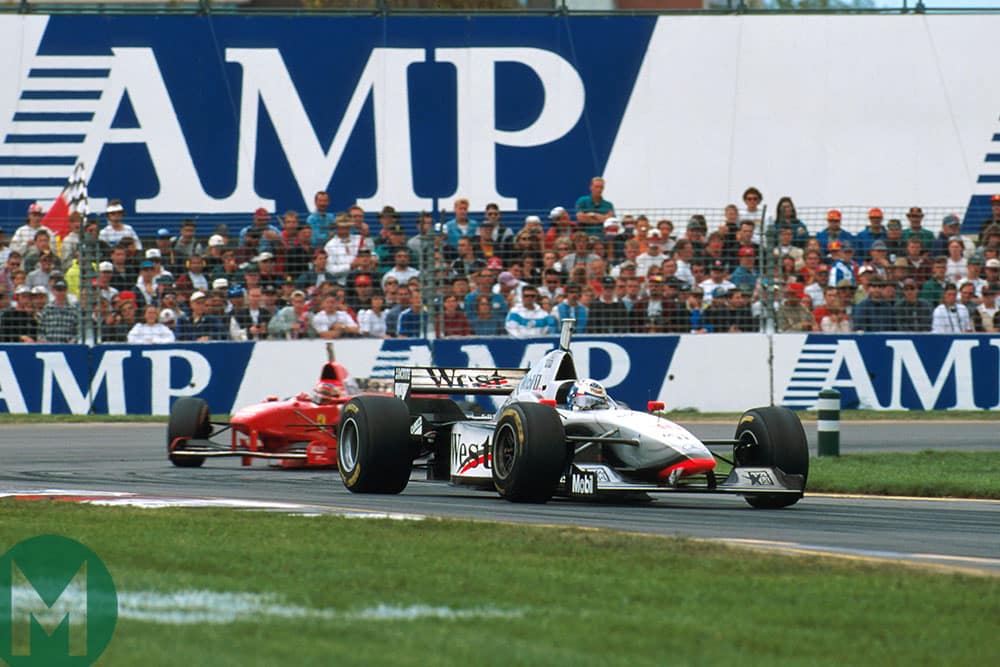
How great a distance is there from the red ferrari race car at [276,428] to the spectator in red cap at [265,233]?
5.87 meters

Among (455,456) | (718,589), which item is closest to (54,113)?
(455,456)

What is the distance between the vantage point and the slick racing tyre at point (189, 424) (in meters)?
14.7

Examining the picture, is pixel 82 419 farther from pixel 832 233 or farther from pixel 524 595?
pixel 524 595

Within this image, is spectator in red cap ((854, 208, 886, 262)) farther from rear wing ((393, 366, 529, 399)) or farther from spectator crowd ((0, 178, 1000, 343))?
rear wing ((393, 366, 529, 399))

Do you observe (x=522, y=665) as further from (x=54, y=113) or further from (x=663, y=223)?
(x=54, y=113)

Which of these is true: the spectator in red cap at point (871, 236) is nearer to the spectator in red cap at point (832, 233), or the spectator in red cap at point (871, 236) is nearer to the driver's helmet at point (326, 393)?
the spectator in red cap at point (832, 233)

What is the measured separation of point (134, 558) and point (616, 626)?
267 centimetres

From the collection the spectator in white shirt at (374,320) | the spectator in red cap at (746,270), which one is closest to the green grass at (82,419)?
the spectator in white shirt at (374,320)

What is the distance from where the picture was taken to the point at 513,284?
20.5 meters

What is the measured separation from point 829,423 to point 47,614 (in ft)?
33.9

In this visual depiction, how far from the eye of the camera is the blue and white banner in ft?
78.5

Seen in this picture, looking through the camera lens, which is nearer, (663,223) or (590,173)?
(663,223)

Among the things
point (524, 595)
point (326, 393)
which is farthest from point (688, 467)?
point (326, 393)

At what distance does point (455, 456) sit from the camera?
12.1 meters
